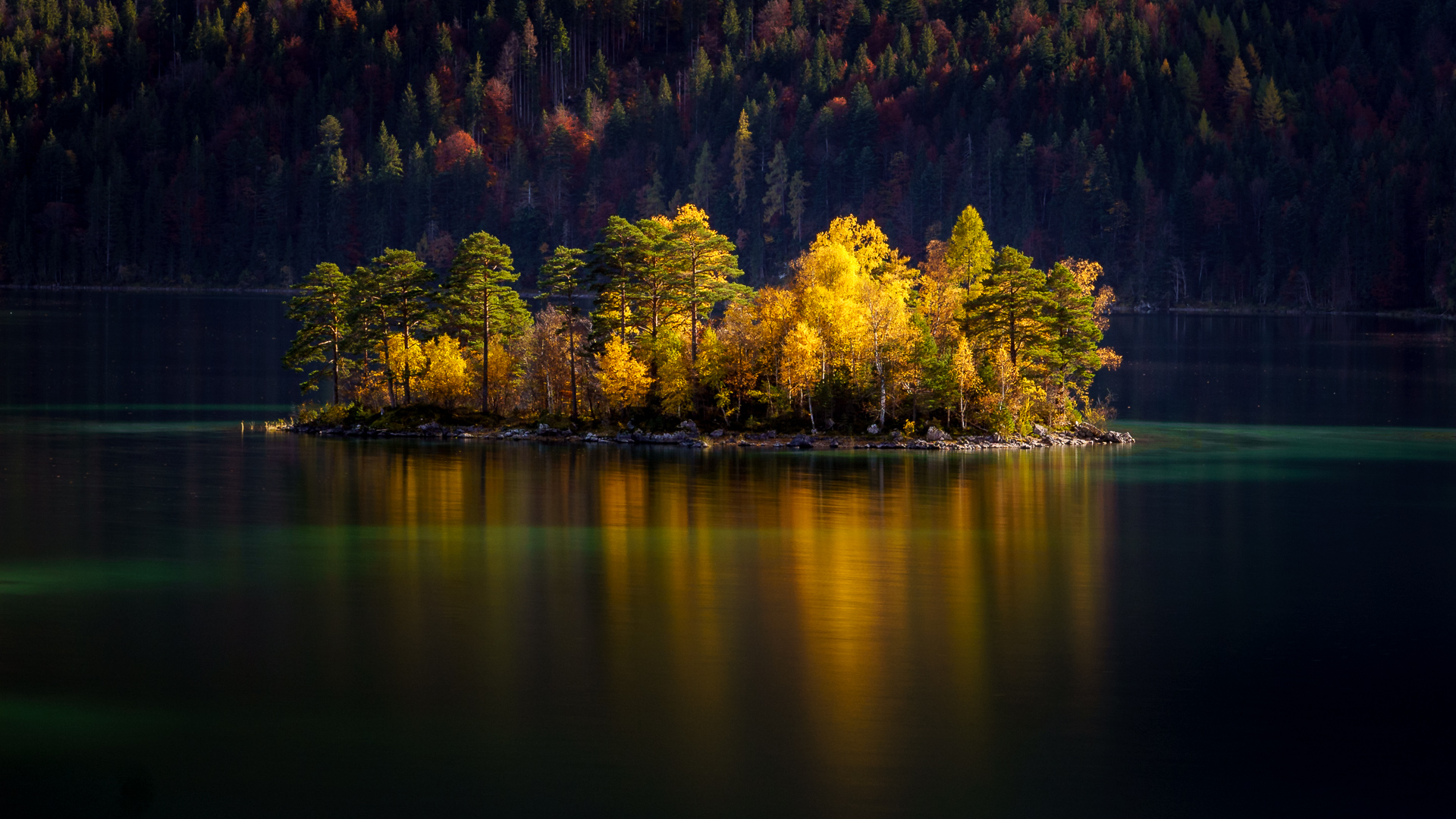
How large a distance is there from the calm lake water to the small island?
18.6ft

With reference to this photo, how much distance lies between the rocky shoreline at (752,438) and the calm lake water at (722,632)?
124 inches

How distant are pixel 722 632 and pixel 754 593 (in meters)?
4.91

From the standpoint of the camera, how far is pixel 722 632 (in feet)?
131

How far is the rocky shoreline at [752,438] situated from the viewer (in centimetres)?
8181

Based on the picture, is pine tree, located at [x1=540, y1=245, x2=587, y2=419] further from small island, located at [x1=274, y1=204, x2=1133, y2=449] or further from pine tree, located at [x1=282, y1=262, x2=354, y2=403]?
pine tree, located at [x1=282, y1=262, x2=354, y2=403]

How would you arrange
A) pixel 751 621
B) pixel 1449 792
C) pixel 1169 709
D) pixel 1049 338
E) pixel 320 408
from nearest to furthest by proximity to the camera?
pixel 1449 792 < pixel 1169 709 < pixel 751 621 < pixel 1049 338 < pixel 320 408

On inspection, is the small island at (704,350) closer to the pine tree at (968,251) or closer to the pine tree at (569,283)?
the pine tree at (569,283)

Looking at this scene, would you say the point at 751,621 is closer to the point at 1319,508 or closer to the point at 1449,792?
the point at 1449,792

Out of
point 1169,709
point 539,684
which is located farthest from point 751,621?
point 1169,709

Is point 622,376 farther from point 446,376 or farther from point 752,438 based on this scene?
point 446,376

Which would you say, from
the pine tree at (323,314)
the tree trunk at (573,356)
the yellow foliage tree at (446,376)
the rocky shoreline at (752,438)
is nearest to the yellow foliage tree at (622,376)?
the tree trunk at (573,356)

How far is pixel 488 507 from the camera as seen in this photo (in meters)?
61.4

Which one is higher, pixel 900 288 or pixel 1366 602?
pixel 900 288

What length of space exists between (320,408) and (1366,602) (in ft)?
212
